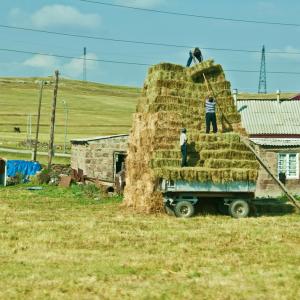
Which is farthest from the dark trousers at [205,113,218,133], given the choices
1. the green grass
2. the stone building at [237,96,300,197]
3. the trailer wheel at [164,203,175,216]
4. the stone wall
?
the green grass

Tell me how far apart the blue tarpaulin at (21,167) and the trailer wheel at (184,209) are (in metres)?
22.8

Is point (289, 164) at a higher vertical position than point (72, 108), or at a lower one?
lower

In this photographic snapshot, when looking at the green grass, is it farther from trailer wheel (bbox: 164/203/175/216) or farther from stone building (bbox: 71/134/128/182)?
trailer wheel (bbox: 164/203/175/216)

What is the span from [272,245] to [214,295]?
572cm

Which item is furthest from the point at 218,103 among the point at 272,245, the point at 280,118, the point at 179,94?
the point at 280,118

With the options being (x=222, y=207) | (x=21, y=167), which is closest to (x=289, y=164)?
(x=222, y=207)

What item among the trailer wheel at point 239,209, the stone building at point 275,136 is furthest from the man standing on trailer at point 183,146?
the stone building at point 275,136

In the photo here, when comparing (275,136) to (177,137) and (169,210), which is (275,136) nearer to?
(177,137)

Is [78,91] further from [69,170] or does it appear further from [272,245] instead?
[272,245]

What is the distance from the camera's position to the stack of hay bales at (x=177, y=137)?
2309 centimetres

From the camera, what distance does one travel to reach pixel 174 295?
1117 centimetres

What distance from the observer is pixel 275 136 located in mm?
42688

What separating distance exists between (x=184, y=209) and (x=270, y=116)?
2272 cm

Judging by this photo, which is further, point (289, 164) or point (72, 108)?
point (72, 108)
